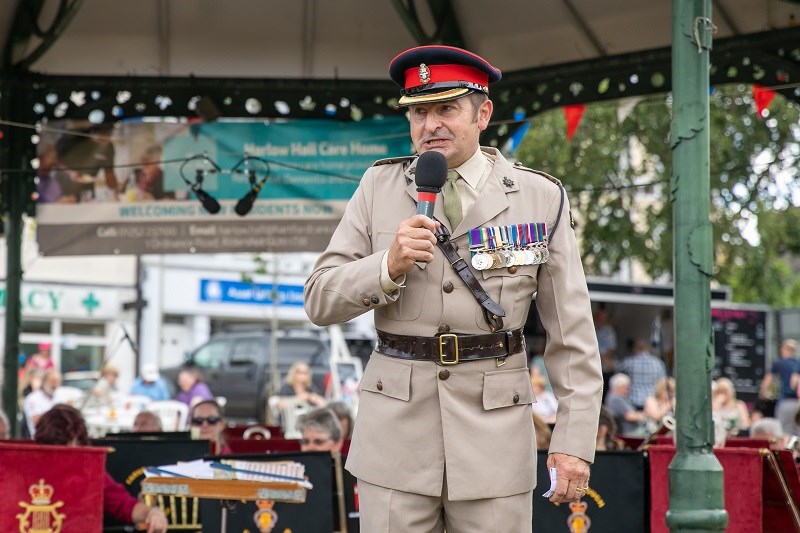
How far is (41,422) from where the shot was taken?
25.4 ft

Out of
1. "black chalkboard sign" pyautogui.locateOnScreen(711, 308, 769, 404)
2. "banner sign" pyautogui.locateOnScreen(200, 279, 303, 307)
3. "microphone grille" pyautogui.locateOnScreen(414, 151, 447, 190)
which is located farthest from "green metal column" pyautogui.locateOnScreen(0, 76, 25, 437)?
"banner sign" pyautogui.locateOnScreen(200, 279, 303, 307)

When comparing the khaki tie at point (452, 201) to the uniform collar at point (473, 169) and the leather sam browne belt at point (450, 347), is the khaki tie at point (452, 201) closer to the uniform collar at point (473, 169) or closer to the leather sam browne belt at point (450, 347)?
the uniform collar at point (473, 169)

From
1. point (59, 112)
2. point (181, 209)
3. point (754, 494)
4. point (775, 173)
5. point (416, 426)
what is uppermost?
point (775, 173)

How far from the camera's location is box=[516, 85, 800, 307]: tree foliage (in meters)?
24.2

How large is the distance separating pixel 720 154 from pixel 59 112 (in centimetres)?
1598

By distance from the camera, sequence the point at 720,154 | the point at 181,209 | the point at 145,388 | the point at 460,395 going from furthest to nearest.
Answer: the point at 720,154
the point at 145,388
the point at 181,209
the point at 460,395

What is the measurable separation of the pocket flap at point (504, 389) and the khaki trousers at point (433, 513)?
0.92 feet

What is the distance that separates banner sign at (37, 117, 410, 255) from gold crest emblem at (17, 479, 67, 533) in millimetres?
3864

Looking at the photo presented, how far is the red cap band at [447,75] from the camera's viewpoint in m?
4.15

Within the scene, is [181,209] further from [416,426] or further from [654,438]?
[416,426]

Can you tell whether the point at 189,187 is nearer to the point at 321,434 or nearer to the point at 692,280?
the point at 321,434

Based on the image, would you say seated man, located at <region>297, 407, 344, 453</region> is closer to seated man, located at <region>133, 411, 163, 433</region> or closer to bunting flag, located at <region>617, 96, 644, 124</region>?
seated man, located at <region>133, 411, 163, 433</region>

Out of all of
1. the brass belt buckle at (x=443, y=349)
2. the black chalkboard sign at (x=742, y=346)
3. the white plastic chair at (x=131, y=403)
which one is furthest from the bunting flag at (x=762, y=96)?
the black chalkboard sign at (x=742, y=346)

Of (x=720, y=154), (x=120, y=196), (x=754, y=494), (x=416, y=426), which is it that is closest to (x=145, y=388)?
(x=120, y=196)
